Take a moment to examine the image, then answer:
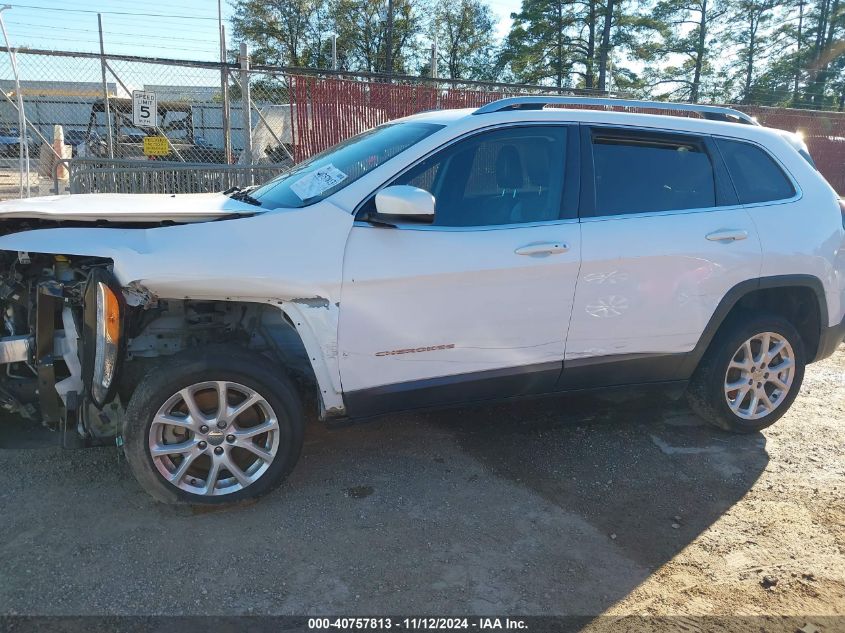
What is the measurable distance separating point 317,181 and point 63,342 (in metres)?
1.48

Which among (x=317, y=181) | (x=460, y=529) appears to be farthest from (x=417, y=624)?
(x=317, y=181)

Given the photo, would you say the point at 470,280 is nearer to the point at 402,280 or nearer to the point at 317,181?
the point at 402,280

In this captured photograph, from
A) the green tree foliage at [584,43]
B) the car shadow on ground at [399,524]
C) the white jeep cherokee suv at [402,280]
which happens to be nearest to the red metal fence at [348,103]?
the white jeep cherokee suv at [402,280]

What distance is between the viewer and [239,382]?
10.3ft

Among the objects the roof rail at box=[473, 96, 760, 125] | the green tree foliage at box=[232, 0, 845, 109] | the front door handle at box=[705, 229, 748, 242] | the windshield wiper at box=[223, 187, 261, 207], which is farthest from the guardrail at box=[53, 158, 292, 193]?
the green tree foliage at box=[232, 0, 845, 109]

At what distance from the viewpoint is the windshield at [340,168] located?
3465 mm

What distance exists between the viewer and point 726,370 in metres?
4.17

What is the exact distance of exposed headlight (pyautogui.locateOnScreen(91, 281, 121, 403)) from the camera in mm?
2943

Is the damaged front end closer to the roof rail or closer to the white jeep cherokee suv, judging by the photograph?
the white jeep cherokee suv

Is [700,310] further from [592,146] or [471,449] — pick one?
[471,449]

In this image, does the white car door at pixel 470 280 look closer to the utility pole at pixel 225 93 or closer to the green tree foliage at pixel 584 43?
the utility pole at pixel 225 93

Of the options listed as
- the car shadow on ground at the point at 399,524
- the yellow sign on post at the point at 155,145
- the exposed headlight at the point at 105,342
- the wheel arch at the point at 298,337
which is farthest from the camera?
the yellow sign on post at the point at 155,145

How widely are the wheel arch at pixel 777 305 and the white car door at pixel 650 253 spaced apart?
2.5 inches

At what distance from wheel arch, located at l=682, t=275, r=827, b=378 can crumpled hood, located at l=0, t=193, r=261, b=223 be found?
2.70 metres
